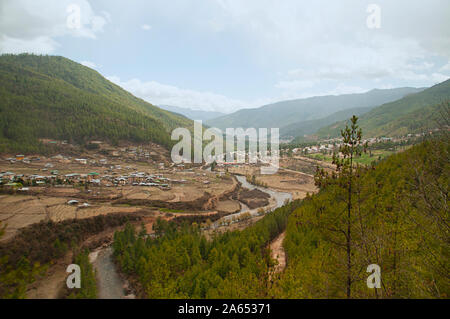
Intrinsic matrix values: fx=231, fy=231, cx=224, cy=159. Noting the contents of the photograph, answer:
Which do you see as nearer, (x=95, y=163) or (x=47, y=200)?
(x=47, y=200)

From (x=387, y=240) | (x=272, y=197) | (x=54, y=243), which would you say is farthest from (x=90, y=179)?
(x=387, y=240)

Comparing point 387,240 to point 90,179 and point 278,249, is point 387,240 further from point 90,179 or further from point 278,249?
point 90,179

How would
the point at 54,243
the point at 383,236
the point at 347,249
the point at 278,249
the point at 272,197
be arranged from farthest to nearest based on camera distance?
the point at 272,197 → the point at 278,249 → the point at 54,243 → the point at 383,236 → the point at 347,249

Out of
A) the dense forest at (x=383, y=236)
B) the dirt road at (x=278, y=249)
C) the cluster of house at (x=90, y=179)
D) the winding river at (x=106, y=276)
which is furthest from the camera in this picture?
the cluster of house at (x=90, y=179)

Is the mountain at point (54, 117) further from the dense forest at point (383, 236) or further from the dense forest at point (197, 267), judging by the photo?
the dense forest at point (383, 236)

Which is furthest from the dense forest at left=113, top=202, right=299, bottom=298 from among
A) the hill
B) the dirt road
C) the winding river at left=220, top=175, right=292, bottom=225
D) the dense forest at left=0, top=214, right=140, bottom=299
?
the winding river at left=220, top=175, right=292, bottom=225

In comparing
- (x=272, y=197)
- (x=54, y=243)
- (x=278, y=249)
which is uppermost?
(x=54, y=243)

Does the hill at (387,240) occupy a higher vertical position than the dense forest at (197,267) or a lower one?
higher

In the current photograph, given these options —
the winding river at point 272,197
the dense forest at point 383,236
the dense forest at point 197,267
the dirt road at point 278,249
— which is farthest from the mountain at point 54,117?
the dense forest at point 383,236

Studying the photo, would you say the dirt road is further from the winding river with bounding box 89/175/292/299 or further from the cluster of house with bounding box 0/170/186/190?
the cluster of house with bounding box 0/170/186/190
